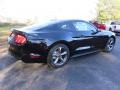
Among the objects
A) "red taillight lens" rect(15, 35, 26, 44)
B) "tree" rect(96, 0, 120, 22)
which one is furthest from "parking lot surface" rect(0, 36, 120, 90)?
"tree" rect(96, 0, 120, 22)

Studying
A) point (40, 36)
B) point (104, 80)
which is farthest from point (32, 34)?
point (104, 80)

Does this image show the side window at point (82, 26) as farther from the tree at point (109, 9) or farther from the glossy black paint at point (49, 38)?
the tree at point (109, 9)

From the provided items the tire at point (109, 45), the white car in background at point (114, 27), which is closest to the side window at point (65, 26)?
the tire at point (109, 45)

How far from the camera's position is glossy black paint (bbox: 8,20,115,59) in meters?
6.86

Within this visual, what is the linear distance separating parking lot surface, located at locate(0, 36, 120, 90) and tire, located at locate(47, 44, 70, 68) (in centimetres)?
17

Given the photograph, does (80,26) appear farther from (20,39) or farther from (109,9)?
(109,9)

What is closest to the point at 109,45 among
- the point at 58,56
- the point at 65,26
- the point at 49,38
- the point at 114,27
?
the point at 65,26

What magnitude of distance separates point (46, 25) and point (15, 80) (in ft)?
7.06

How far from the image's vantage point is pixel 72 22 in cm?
808

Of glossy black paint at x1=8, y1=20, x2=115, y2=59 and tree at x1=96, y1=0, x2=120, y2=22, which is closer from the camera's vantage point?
glossy black paint at x1=8, y1=20, x2=115, y2=59

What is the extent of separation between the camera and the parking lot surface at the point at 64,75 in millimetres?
5859

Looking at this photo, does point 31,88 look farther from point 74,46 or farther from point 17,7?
point 17,7

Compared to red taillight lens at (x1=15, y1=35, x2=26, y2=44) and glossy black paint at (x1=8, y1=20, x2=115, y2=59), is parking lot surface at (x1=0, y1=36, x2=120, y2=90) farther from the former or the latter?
red taillight lens at (x1=15, y1=35, x2=26, y2=44)

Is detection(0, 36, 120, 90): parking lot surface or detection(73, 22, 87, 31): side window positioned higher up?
detection(73, 22, 87, 31): side window
